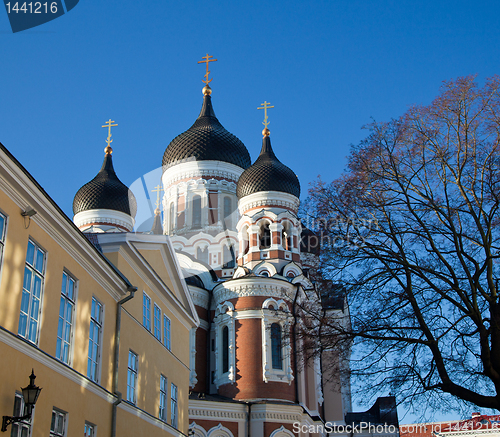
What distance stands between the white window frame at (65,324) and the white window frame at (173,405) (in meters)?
6.19

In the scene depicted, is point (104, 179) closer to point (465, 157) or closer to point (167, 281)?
point (167, 281)

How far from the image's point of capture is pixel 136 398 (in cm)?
1339

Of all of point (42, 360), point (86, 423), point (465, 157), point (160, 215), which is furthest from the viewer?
point (160, 215)

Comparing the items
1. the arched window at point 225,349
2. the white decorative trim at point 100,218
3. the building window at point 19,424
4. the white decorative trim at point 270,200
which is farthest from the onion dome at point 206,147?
the building window at point 19,424

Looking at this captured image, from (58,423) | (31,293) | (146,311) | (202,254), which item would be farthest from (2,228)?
(202,254)

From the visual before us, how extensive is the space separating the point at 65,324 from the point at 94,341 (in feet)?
4.44

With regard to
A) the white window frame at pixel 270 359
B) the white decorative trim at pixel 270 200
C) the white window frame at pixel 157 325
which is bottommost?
the white window frame at pixel 157 325

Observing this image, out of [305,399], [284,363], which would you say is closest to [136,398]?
[284,363]

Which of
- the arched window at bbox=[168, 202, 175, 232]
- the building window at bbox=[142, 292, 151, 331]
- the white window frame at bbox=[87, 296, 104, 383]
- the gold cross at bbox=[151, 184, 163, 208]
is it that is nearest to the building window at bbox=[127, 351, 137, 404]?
the building window at bbox=[142, 292, 151, 331]

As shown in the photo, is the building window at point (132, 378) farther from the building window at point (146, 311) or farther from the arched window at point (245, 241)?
the arched window at point (245, 241)

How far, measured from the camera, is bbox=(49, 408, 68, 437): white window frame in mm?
9547

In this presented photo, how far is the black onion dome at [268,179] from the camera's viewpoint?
30469 mm

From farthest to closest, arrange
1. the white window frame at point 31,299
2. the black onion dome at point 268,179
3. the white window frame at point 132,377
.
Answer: the black onion dome at point 268,179 < the white window frame at point 132,377 < the white window frame at point 31,299

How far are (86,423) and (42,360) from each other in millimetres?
2161
